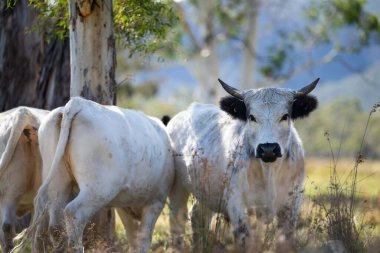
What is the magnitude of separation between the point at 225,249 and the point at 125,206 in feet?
5.60

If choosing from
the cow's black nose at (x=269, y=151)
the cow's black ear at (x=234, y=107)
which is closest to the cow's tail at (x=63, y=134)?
the cow's black nose at (x=269, y=151)

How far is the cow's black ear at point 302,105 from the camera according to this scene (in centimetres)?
959

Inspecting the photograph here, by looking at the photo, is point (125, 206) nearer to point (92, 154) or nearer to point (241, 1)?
point (92, 154)

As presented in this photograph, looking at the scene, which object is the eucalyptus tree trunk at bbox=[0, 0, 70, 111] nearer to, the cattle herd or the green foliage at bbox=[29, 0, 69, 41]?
the green foliage at bbox=[29, 0, 69, 41]

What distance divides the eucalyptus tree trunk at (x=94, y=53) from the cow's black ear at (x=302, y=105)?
86.3 inches

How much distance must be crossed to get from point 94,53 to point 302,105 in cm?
245

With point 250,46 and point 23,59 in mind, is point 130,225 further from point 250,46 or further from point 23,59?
point 250,46

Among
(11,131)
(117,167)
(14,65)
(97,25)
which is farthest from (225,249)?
(14,65)

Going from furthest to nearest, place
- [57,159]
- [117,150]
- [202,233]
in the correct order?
[117,150], [202,233], [57,159]

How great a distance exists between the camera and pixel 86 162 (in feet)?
27.0

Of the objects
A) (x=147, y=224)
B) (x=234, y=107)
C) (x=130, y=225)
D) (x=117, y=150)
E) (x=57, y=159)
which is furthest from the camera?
(x=130, y=225)

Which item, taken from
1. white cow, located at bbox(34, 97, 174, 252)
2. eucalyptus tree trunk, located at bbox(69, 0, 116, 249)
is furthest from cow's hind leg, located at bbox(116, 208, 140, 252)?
white cow, located at bbox(34, 97, 174, 252)

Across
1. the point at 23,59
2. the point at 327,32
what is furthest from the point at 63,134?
the point at 327,32

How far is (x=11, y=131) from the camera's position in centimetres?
889
